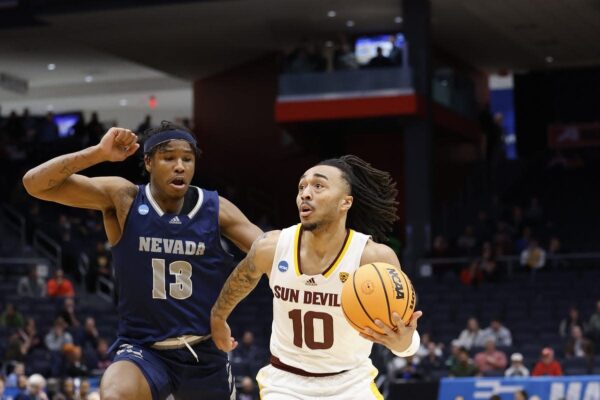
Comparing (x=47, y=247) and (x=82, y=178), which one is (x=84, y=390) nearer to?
(x=82, y=178)

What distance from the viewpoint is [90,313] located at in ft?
77.1

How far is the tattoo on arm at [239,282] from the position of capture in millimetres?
6984

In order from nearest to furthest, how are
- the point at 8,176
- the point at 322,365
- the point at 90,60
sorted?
the point at 322,365, the point at 8,176, the point at 90,60

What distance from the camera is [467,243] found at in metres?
27.6

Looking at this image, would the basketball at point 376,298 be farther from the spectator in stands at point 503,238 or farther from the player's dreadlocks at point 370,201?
the spectator in stands at point 503,238

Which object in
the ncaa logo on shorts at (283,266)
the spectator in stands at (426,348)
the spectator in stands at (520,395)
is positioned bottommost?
the spectator in stands at (520,395)

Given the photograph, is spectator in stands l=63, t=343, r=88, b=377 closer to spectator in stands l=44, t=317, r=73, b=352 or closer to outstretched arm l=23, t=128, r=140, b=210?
spectator in stands l=44, t=317, r=73, b=352

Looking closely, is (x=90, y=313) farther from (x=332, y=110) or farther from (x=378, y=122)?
(x=378, y=122)

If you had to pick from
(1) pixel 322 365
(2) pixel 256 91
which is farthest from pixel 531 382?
(2) pixel 256 91

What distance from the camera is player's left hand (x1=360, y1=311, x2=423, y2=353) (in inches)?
243

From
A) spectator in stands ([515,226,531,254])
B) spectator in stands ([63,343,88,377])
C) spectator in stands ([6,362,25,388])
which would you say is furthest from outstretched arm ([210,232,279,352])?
A: spectator in stands ([515,226,531,254])

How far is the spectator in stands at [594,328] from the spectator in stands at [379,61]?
8.66 m

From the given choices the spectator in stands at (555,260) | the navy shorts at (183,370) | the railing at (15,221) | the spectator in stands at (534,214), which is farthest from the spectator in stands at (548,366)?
the railing at (15,221)

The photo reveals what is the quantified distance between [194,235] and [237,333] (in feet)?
53.4
